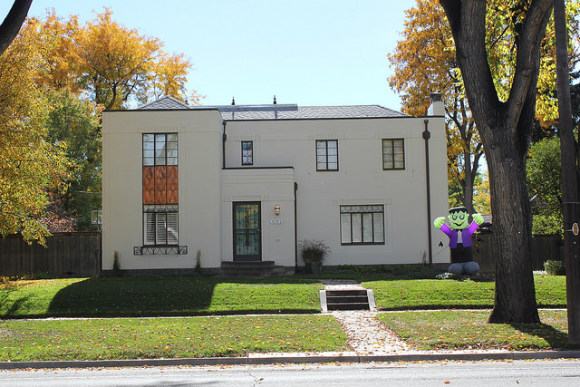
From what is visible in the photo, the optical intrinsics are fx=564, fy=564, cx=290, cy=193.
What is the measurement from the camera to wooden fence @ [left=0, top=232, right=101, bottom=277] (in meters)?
23.2

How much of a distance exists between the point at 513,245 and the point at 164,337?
298 inches

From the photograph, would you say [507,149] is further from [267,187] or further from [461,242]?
[267,187]

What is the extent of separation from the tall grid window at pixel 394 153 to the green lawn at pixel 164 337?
1077 centimetres

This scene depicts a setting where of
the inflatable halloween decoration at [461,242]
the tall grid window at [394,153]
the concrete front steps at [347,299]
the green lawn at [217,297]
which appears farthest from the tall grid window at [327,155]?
the concrete front steps at [347,299]

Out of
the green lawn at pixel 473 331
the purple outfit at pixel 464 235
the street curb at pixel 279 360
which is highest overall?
the purple outfit at pixel 464 235

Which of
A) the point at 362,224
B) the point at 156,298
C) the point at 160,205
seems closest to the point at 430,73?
the point at 362,224

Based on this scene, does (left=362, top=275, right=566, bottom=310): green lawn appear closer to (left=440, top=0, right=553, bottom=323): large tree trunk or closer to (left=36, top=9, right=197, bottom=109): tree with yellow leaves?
(left=440, top=0, right=553, bottom=323): large tree trunk

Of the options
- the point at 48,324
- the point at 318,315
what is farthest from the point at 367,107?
the point at 48,324

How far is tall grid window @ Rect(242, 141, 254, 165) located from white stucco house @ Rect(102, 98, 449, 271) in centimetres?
5

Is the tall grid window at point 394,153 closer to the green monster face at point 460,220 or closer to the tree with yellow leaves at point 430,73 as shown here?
the green monster face at point 460,220

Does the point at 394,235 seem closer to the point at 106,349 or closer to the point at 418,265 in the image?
the point at 418,265

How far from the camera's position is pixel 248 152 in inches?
920

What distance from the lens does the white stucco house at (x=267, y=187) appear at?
2134 cm

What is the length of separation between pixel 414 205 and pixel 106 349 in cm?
1534
